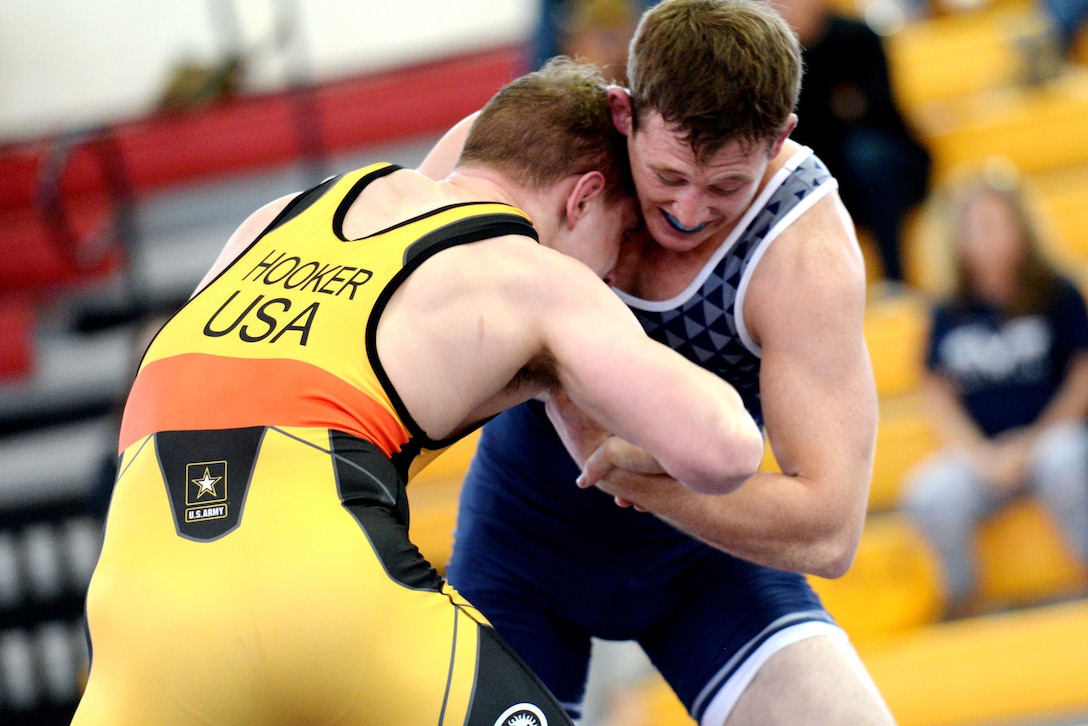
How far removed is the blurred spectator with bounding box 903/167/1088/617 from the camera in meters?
4.12

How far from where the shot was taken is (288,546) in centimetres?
159

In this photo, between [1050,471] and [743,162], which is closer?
[743,162]

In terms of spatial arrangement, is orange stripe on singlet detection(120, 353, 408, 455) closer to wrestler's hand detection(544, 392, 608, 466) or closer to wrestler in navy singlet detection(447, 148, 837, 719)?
wrestler's hand detection(544, 392, 608, 466)

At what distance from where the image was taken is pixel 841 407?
2.00 metres

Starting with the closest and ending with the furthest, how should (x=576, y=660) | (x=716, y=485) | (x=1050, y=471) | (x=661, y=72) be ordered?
(x=716, y=485), (x=661, y=72), (x=576, y=660), (x=1050, y=471)

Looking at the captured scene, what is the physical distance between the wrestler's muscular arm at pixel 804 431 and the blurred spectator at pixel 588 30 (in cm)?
197

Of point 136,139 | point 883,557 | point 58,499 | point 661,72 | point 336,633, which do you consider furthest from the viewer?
point 136,139

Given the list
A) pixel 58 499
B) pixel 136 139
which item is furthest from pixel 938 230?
pixel 136 139

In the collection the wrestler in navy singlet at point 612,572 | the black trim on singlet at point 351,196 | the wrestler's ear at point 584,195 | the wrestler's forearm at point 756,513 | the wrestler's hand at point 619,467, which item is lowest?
the wrestler in navy singlet at point 612,572

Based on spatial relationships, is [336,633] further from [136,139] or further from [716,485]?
[136,139]

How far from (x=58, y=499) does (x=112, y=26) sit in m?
3.38

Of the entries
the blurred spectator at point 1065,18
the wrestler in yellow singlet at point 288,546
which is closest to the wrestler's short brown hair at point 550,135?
the wrestler in yellow singlet at point 288,546

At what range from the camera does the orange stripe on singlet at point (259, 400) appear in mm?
1651

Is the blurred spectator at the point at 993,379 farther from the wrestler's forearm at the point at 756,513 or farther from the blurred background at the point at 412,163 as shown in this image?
the wrestler's forearm at the point at 756,513
